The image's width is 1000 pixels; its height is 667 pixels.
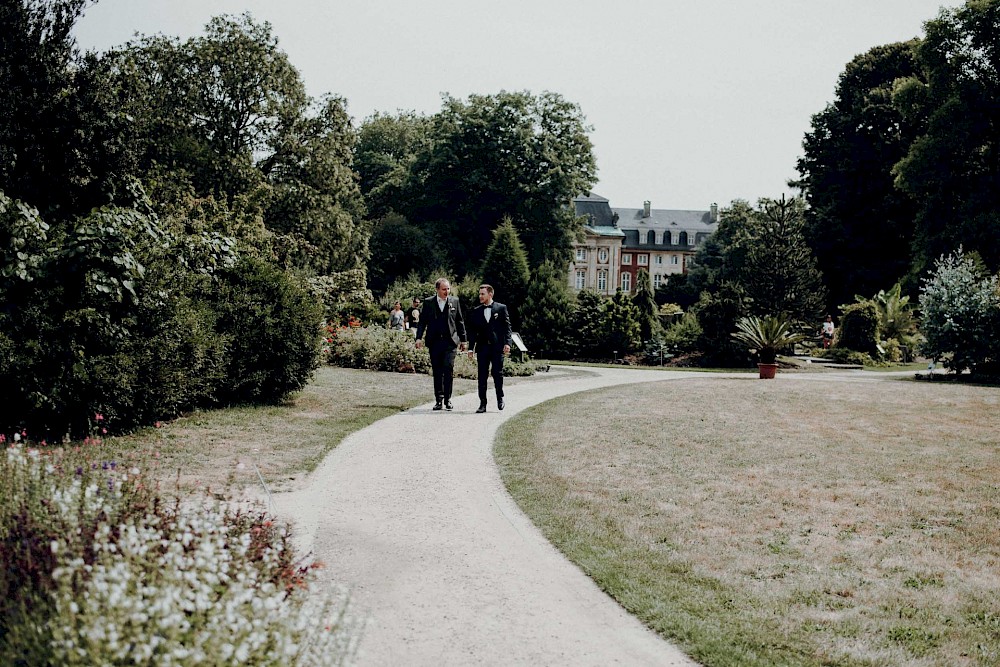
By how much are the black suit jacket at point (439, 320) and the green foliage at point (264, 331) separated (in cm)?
172

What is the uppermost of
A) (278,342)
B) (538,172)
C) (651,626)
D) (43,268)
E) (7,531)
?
(538,172)

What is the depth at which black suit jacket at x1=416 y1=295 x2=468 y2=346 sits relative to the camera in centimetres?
1322

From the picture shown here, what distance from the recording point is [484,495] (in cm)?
775

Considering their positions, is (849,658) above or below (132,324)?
below

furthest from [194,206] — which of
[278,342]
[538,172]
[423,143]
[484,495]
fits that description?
[423,143]

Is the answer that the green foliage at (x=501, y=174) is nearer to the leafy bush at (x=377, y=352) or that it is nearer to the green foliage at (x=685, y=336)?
the green foliage at (x=685, y=336)

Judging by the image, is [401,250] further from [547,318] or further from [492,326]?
[492,326]

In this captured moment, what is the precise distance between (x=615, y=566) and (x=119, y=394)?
21.0 ft

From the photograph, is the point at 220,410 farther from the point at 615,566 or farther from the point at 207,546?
the point at 207,546

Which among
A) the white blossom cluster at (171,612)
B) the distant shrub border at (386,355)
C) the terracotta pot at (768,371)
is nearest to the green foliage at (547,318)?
the distant shrub border at (386,355)

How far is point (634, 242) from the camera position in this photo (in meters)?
103

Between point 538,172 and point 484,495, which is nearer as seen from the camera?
point 484,495

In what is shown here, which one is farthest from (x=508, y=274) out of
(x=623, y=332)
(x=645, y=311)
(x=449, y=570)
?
(x=449, y=570)

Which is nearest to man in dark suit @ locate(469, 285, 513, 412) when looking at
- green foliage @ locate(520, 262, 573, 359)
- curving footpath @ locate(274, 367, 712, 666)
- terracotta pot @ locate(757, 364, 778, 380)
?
curving footpath @ locate(274, 367, 712, 666)
